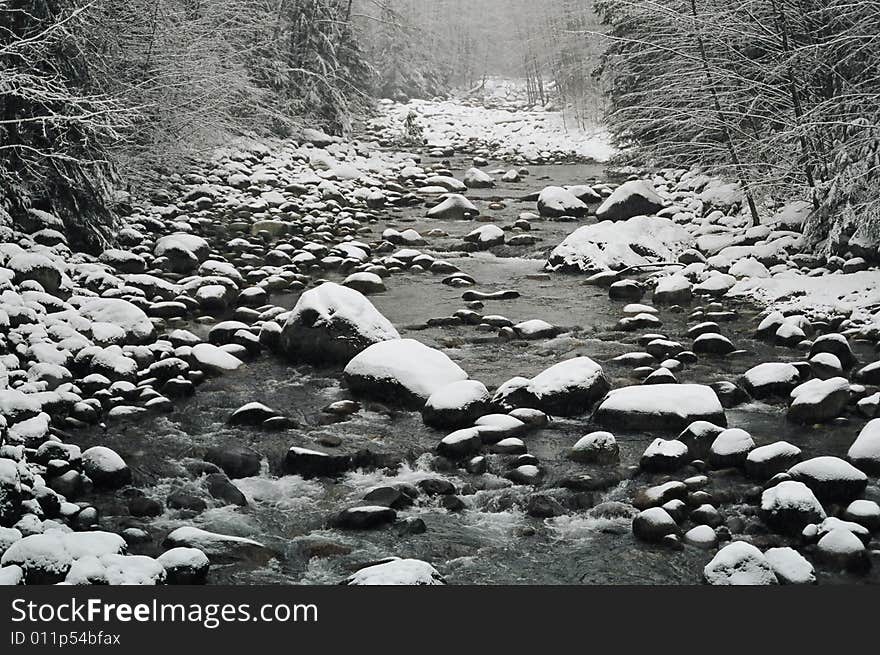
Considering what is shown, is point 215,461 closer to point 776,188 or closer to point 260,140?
point 776,188

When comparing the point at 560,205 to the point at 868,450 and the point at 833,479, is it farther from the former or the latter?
the point at 833,479

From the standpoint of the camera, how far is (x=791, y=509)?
5301 millimetres

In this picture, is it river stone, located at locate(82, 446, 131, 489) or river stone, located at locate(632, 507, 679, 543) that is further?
river stone, located at locate(82, 446, 131, 489)

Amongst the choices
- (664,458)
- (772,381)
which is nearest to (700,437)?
(664,458)

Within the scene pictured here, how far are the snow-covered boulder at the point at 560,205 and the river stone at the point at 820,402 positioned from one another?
1084 centimetres

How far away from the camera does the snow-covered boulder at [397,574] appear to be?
440 centimetres

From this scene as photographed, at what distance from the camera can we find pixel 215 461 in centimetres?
645

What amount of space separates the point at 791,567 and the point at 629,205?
12.5 m

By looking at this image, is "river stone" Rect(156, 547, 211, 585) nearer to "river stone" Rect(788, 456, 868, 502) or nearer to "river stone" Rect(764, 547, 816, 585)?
"river stone" Rect(764, 547, 816, 585)

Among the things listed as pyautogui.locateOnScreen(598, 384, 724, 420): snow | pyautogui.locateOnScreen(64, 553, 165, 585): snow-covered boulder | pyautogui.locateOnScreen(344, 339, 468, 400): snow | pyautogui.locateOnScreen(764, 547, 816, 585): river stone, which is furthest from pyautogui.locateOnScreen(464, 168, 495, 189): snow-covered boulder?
pyautogui.locateOnScreen(64, 553, 165, 585): snow-covered boulder

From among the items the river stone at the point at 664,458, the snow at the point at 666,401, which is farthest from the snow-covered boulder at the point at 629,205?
the river stone at the point at 664,458

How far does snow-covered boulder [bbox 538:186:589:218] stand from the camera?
1777 cm

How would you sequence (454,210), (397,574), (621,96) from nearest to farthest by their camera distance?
1. (397,574)
2. (621,96)
3. (454,210)

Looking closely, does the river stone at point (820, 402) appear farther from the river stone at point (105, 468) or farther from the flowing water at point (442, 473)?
the river stone at point (105, 468)
